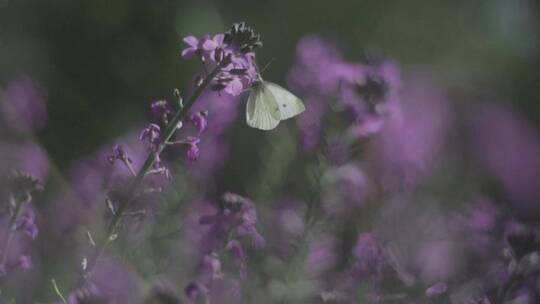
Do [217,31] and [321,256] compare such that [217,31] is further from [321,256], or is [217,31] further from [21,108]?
[321,256]

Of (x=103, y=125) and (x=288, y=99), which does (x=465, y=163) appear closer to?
(x=288, y=99)

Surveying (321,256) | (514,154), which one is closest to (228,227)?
(321,256)

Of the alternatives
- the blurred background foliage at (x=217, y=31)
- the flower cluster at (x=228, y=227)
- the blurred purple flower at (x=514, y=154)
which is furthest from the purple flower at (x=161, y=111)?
Answer: the blurred purple flower at (x=514, y=154)

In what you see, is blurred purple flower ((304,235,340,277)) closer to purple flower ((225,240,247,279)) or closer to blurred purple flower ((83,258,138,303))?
purple flower ((225,240,247,279))

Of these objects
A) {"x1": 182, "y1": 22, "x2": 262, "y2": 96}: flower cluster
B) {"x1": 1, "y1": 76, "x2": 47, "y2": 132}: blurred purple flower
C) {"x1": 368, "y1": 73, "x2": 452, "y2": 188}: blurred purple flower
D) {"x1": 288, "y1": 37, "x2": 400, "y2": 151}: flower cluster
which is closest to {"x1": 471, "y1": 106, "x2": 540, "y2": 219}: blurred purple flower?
{"x1": 368, "y1": 73, "x2": 452, "y2": 188}: blurred purple flower

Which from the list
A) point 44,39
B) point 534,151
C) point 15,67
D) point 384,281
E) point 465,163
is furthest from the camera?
point 534,151

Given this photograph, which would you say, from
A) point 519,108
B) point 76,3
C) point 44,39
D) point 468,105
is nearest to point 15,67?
point 44,39
